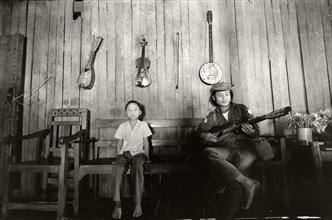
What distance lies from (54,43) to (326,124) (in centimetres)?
424

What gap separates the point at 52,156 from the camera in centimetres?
391

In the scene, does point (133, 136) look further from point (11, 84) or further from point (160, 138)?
point (11, 84)

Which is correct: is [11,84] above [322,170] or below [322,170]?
above

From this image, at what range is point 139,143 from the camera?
3.36 m

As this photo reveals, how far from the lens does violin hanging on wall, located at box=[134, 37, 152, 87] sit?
155 inches

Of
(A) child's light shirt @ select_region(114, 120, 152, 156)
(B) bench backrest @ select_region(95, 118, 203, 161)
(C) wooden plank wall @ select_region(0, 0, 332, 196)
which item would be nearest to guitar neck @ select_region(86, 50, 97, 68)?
(C) wooden plank wall @ select_region(0, 0, 332, 196)

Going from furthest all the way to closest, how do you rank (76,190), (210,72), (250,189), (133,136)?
1. (210,72)
2. (133,136)
3. (76,190)
4. (250,189)

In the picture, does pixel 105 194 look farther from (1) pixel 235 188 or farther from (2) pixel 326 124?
(2) pixel 326 124

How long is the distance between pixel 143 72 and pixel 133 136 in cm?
108

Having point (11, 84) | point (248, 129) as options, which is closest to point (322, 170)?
point (248, 129)

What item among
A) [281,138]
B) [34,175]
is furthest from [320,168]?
[34,175]

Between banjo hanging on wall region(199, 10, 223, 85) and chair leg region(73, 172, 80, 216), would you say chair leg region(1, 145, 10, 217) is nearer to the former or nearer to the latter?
chair leg region(73, 172, 80, 216)

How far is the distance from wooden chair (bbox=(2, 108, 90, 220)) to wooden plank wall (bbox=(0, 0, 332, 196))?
22cm

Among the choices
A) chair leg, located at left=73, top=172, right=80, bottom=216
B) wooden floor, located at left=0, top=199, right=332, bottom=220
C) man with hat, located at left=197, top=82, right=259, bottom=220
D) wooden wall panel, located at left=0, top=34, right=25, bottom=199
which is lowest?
wooden floor, located at left=0, top=199, right=332, bottom=220
